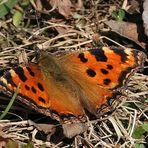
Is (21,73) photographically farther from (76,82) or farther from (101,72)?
(101,72)

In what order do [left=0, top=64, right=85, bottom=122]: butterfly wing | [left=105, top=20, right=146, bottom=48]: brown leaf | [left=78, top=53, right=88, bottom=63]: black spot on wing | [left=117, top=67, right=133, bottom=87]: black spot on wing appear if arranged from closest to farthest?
[left=0, top=64, right=85, bottom=122]: butterfly wing < [left=117, top=67, right=133, bottom=87]: black spot on wing < [left=78, top=53, right=88, bottom=63]: black spot on wing < [left=105, top=20, right=146, bottom=48]: brown leaf

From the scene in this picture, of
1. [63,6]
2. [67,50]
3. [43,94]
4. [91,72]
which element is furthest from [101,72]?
[63,6]

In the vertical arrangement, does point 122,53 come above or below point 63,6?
below

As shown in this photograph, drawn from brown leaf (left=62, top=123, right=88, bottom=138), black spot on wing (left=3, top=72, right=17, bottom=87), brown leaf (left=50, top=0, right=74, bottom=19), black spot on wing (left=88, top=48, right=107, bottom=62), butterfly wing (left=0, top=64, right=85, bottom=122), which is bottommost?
brown leaf (left=62, top=123, right=88, bottom=138)

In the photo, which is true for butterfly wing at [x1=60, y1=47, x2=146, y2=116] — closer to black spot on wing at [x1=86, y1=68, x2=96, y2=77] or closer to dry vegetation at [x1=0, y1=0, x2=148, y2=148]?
black spot on wing at [x1=86, y1=68, x2=96, y2=77]

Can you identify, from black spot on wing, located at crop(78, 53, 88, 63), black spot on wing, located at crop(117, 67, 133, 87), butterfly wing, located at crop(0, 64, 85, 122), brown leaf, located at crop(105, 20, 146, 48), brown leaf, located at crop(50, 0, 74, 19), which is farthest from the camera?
brown leaf, located at crop(50, 0, 74, 19)

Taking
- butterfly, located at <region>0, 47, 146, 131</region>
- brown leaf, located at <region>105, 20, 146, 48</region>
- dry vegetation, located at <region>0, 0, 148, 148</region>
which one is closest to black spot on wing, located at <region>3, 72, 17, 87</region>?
butterfly, located at <region>0, 47, 146, 131</region>

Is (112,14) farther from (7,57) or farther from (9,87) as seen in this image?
(9,87)
